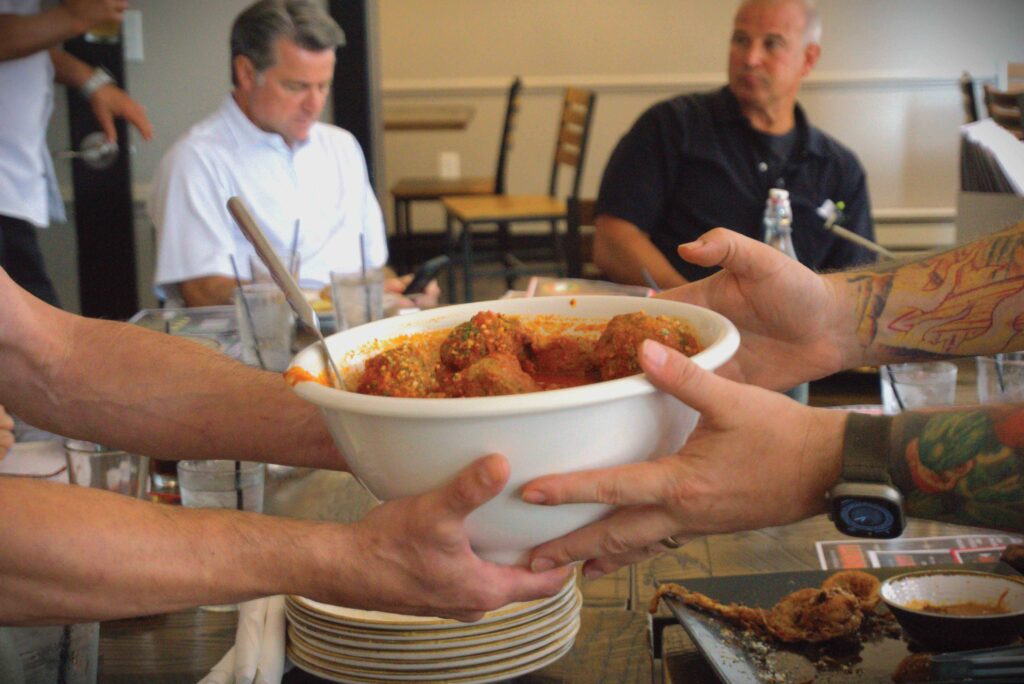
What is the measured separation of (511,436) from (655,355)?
5.0 inches

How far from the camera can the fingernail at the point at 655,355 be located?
32.6 inches

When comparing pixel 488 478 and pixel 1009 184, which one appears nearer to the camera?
pixel 488 478

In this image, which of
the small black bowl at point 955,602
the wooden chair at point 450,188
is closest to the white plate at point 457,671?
the small black bowl at point 955,602

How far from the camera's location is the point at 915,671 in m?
0.93

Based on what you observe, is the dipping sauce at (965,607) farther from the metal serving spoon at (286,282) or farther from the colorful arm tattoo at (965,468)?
the metal serving spoon at (286,282)

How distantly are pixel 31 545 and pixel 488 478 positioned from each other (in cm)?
40

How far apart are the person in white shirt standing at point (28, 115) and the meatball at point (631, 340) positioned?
2630 mm

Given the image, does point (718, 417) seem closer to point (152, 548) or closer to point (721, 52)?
point (152, 548)

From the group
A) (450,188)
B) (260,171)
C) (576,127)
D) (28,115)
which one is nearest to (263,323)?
(260,171)

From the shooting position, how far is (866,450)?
3.22 ft

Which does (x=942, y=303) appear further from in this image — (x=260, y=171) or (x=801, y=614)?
(x=260, y=171)

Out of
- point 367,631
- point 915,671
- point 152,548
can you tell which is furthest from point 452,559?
point 915,671

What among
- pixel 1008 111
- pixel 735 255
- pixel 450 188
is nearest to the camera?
pixel 735 255

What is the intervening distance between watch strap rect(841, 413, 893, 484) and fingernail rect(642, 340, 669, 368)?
25 cm
